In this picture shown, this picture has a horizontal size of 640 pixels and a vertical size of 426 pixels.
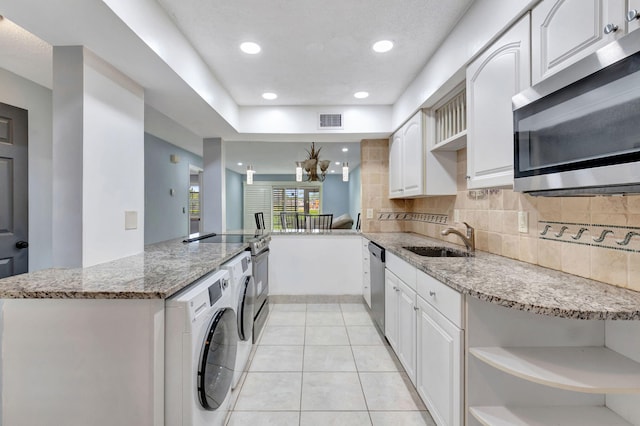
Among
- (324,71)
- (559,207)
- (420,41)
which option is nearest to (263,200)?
(324,71)

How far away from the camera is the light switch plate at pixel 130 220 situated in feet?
6.63

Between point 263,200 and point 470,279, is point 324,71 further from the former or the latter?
point 263,200

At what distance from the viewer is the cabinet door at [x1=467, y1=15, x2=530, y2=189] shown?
1.45m

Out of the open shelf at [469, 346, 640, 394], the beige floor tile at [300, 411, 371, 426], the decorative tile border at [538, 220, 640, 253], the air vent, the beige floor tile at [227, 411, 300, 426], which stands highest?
the air vent

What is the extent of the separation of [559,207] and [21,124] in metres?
3.60

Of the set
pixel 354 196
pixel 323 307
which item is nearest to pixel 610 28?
pixel 323 307

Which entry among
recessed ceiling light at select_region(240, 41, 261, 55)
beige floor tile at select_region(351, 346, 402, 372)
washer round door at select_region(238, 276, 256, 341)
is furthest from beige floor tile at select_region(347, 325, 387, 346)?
recessed ceiling light at select_region(240, 41, 261, 55)

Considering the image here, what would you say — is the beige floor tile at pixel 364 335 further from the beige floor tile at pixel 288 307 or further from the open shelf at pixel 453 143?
the open shelf at pixel 453 143

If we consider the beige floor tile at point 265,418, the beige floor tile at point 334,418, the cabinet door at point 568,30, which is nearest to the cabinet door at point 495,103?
the cabinet door at point 568,30

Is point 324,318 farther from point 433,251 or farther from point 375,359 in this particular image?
point 433,251

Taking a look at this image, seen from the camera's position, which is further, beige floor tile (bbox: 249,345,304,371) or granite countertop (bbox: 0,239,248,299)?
beige floor tile (bbox: 249,345,304,371)

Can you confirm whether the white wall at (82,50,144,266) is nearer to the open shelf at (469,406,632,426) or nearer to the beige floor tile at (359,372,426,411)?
the beige floor tile at (359,372,426,411)

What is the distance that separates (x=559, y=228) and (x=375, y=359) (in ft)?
5.34

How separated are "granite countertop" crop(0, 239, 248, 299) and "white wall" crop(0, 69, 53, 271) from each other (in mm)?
1134
